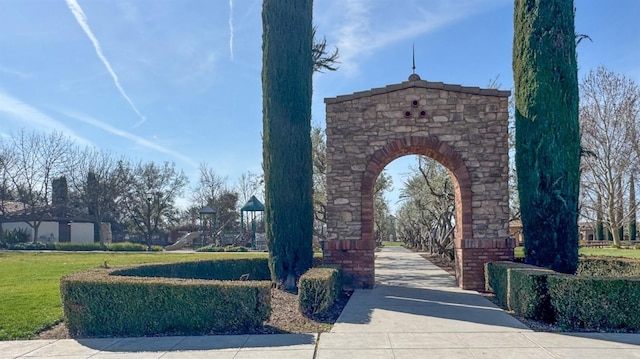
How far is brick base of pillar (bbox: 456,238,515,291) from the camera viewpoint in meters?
9.39

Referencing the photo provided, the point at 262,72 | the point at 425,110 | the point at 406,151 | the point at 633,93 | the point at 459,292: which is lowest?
the point at 459,292

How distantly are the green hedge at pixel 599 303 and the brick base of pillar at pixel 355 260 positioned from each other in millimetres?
4462

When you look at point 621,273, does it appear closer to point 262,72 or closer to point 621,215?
point 262,72

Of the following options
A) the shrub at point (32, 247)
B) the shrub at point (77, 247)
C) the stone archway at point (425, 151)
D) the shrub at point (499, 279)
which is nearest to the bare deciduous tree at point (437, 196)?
the stone archway at point (425, 151)

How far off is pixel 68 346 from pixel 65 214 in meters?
36.1

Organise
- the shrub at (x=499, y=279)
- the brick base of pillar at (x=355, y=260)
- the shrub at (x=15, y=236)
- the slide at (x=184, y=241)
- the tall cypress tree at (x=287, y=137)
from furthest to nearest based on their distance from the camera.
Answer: the slide at (x=184, y=241)
the shrub at (x=15, y=236)
the brick base of pillar at (x=355, y=260)
the tall cypress tree at (x=287, y=137)
the shrub at (x=499, y=279)

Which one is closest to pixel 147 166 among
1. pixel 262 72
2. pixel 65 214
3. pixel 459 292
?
pixel 65 214

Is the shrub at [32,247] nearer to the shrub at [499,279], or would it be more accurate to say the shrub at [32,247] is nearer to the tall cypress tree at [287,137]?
the tall cypress tree at [287,137]

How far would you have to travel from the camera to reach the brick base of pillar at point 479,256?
9391mm

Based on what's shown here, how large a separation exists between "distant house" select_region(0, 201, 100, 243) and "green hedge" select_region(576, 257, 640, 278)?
36037mm

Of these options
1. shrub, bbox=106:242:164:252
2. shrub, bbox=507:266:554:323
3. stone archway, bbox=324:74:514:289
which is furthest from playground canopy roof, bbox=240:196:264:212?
shrub, bbox=507:266:554:323

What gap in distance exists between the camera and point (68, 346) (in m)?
5.25

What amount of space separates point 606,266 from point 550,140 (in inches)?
134

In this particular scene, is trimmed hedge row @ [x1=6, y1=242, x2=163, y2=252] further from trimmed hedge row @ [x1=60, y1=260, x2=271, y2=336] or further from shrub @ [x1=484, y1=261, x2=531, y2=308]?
shrub @ [x1=484, y1=261, x2=531, y2=308]
